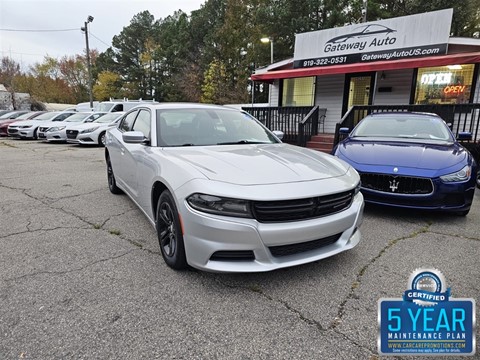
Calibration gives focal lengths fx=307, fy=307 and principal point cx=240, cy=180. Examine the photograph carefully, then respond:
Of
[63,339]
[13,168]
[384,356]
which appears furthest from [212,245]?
[13,168]

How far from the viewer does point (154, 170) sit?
286 cm

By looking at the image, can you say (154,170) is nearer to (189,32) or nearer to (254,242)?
(254,242)

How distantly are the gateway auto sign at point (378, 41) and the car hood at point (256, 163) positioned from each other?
9.14 m

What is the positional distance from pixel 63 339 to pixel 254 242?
1316 mm

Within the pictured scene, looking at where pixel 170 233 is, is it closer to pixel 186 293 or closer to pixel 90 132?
pixel 186 293

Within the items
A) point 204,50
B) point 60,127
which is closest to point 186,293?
point 60,127

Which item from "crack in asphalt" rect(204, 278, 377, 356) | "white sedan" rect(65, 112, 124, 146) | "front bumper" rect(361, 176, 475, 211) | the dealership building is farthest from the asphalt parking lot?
"white sedan" rect(65, 112, 124, 146)

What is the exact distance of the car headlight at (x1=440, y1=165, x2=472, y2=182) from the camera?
368 cm

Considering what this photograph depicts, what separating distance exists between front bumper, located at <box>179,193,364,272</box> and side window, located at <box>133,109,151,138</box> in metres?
1.55

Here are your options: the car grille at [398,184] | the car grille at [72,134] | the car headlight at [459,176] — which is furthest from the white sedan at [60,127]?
the car headlight at [459,176]

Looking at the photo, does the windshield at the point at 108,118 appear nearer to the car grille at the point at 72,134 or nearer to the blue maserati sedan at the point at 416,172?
the car grille at the point at 72,134

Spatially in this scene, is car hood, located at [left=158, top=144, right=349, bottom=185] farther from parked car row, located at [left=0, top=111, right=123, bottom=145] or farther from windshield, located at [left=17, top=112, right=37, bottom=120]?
windshield, located at [left=17, top=112, right=37, bottom=120]

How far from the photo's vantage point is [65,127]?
13641 mm

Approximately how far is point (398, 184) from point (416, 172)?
0.24 m
